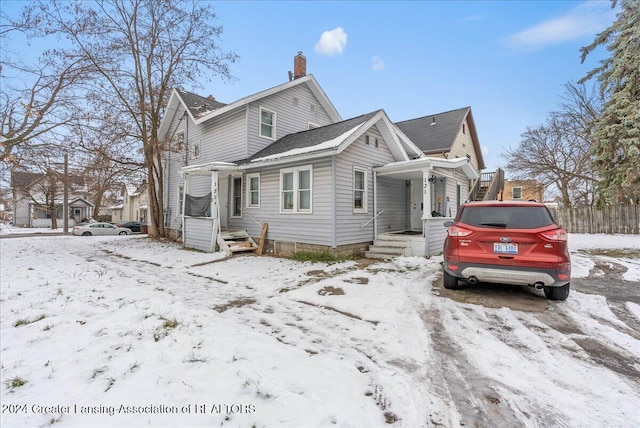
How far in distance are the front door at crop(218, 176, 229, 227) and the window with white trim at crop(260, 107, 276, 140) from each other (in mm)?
2668

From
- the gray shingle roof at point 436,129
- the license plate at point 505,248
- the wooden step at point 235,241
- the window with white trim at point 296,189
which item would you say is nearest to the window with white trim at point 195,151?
the wooden step at point 235,241

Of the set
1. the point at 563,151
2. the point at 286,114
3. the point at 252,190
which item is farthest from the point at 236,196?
the point at 563,151

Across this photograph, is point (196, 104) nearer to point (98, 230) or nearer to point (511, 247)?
point (511, 247)

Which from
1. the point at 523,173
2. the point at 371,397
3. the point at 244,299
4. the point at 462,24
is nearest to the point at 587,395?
the point at 371,397

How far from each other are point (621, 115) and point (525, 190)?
500 inches

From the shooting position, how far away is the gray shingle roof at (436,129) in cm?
1894

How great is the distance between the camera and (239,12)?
1166 centimetres

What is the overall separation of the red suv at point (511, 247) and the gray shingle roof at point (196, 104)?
13.5 metres

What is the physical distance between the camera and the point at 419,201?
11875 millimetres

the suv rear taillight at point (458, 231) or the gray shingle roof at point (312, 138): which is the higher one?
the gray shingle roof at point (312, 138)

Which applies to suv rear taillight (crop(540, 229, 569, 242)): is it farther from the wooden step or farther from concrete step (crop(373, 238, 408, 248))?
the wooden step

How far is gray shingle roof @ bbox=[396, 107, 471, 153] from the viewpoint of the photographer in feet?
62.1

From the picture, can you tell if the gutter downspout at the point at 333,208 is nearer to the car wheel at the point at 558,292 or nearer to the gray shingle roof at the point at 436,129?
the car wheel at the point at 558,292

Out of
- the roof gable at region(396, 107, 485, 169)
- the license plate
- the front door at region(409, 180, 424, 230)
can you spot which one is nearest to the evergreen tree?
the roof gable at region(396, 107, 485, 169)
